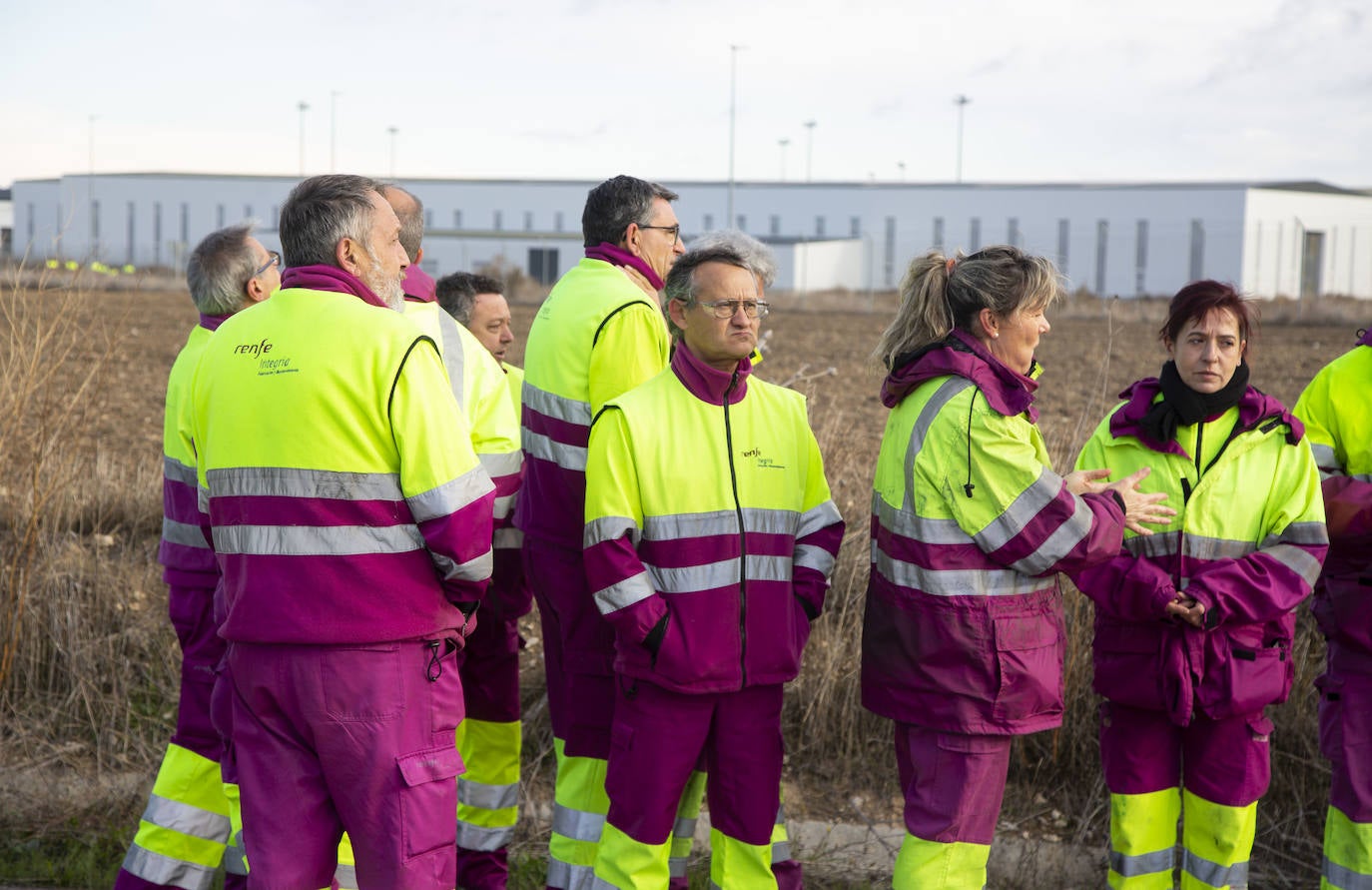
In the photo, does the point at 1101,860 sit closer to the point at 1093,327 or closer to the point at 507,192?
the point at 1093,327

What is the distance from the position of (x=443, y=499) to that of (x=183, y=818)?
71.2 inches

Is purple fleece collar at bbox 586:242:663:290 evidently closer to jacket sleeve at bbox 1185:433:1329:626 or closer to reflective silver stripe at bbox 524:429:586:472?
reflective silver stripe at bbox 524:429:586:472

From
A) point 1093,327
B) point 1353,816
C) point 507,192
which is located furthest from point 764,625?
point 507,192

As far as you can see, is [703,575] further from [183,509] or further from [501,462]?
[183,509]

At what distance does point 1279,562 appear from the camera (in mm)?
3596

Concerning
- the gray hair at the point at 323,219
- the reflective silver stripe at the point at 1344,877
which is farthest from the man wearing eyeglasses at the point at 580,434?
the reflective silver stripe at the point at 1344,877

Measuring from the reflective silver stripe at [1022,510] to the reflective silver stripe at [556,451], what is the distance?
4.58 feet

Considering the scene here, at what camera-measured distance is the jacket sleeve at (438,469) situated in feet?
9.68

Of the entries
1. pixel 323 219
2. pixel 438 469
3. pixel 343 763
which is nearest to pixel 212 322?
pixel 323 219

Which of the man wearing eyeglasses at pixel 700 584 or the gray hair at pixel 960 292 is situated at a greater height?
the gray hair at pixel 960 292

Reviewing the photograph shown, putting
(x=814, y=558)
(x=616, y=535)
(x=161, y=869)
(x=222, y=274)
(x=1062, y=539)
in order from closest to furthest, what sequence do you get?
(x=1062, y=539) < (x=616, y=535) < (x=814, y=558) < (x=161, y=869) < (x=222, y=274)

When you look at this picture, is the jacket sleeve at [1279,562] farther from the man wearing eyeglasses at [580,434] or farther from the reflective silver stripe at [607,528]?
the man wearing eyeglasses at [580,434]

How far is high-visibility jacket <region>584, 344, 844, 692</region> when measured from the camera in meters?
3.41

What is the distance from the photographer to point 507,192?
72.2 meters
